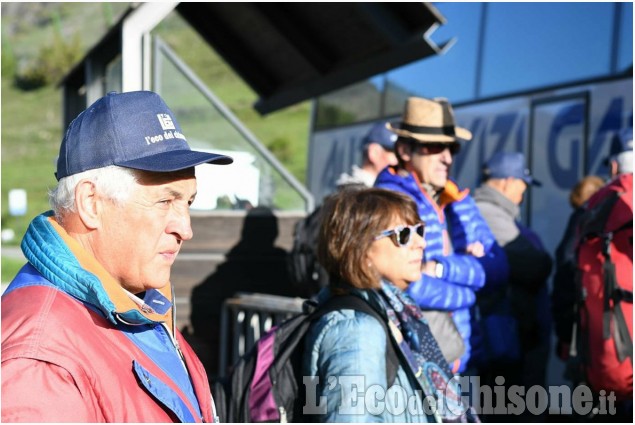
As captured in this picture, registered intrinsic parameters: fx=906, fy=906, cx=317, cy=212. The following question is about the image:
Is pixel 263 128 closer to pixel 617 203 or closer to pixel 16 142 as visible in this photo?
pixel 16 142

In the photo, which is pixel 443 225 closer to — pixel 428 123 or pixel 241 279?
pixel 428 123

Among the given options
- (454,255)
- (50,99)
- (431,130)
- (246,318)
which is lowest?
(246,318)

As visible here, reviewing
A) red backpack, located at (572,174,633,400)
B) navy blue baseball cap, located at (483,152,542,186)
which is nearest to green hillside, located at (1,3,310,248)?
navy blue baseball cap, located at (483,152,542,186)

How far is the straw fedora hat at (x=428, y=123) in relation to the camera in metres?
4.19

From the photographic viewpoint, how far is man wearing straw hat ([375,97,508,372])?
3.78 m

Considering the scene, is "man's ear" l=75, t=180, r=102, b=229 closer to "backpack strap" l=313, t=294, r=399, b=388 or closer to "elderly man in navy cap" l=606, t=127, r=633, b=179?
"backpack strap" l=313, t=294, r=399, b=388

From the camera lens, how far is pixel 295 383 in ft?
8.78

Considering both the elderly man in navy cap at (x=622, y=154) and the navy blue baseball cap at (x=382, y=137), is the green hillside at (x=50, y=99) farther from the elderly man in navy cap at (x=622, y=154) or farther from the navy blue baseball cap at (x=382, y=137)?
the elderly man in navy cap at (x=622, y=154)

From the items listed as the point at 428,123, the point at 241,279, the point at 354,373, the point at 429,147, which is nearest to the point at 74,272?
the point at 354,373

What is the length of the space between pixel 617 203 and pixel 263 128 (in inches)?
1685

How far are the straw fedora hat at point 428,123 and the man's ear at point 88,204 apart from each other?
2.64 meters

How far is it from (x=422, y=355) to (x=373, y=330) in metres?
0.31

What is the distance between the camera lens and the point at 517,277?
5.11 meters

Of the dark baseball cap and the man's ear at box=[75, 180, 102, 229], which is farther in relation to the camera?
the dark baseball cap
